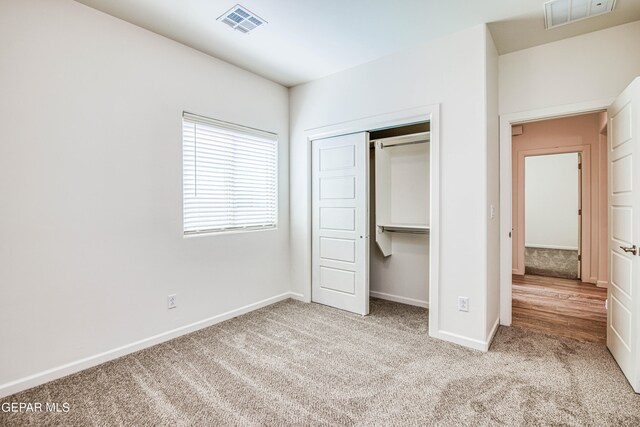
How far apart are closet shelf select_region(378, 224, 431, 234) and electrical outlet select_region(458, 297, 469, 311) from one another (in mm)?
1016

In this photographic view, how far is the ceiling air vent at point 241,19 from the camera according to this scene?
7.80 feet

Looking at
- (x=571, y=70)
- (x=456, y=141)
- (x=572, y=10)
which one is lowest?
(x=456, y=141)

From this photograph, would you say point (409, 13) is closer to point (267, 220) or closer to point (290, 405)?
point (267, 220)

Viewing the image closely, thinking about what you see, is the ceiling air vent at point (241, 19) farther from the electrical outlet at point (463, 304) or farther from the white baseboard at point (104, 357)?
the electrical outlet at point (463, 304)

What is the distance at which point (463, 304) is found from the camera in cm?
271

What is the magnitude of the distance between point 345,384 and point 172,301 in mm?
1757

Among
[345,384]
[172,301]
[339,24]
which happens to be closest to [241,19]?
[339,24]

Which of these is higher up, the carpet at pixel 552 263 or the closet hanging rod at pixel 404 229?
the closet hanging rod at pixel 404 229

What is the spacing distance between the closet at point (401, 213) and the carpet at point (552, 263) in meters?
3.10

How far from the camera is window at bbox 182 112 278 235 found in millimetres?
3002

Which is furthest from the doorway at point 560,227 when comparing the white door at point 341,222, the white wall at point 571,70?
the white door at point 341,222

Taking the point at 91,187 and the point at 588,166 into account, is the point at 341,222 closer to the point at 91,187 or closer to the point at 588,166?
the point at 91,187

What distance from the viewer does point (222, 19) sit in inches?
98.0

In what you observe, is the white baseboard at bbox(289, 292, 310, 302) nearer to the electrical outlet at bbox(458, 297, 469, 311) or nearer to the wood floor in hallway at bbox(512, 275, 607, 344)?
the electrical outlet at bbox(458, 297, 469, 311)
